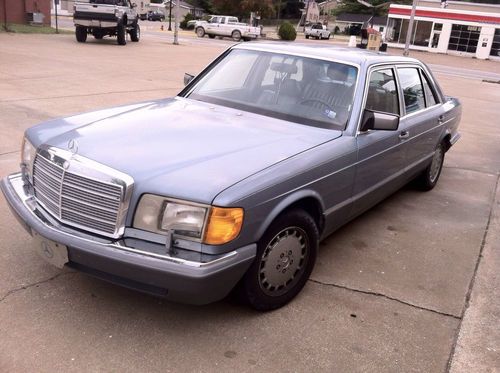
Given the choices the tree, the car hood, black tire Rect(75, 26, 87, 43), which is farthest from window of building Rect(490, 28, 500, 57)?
the car hood

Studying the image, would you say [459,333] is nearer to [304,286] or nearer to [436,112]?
[304,286]

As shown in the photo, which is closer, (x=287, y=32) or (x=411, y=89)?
(x=411, y=89)

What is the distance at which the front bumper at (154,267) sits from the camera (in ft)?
8.57

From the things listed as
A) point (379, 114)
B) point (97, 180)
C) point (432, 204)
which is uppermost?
point (379, 114)

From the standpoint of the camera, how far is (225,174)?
9.38 feet

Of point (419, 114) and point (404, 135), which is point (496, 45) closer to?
point (419, 114)

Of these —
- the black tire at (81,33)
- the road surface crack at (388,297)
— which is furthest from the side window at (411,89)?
the black tire at (81,33)

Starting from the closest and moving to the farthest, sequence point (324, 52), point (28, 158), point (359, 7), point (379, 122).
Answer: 1. point (28, 158)
2. point (379, 122)
3. point (324, 52)
4. point (359, 7)

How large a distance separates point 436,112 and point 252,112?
2495 millimetres

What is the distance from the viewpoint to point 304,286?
3615 millimetres

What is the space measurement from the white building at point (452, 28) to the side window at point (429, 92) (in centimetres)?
4594

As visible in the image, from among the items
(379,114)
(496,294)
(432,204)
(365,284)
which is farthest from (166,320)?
(432,204)

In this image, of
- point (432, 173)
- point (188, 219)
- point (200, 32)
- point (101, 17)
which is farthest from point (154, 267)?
point (200, 32)

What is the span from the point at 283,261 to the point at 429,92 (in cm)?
328
